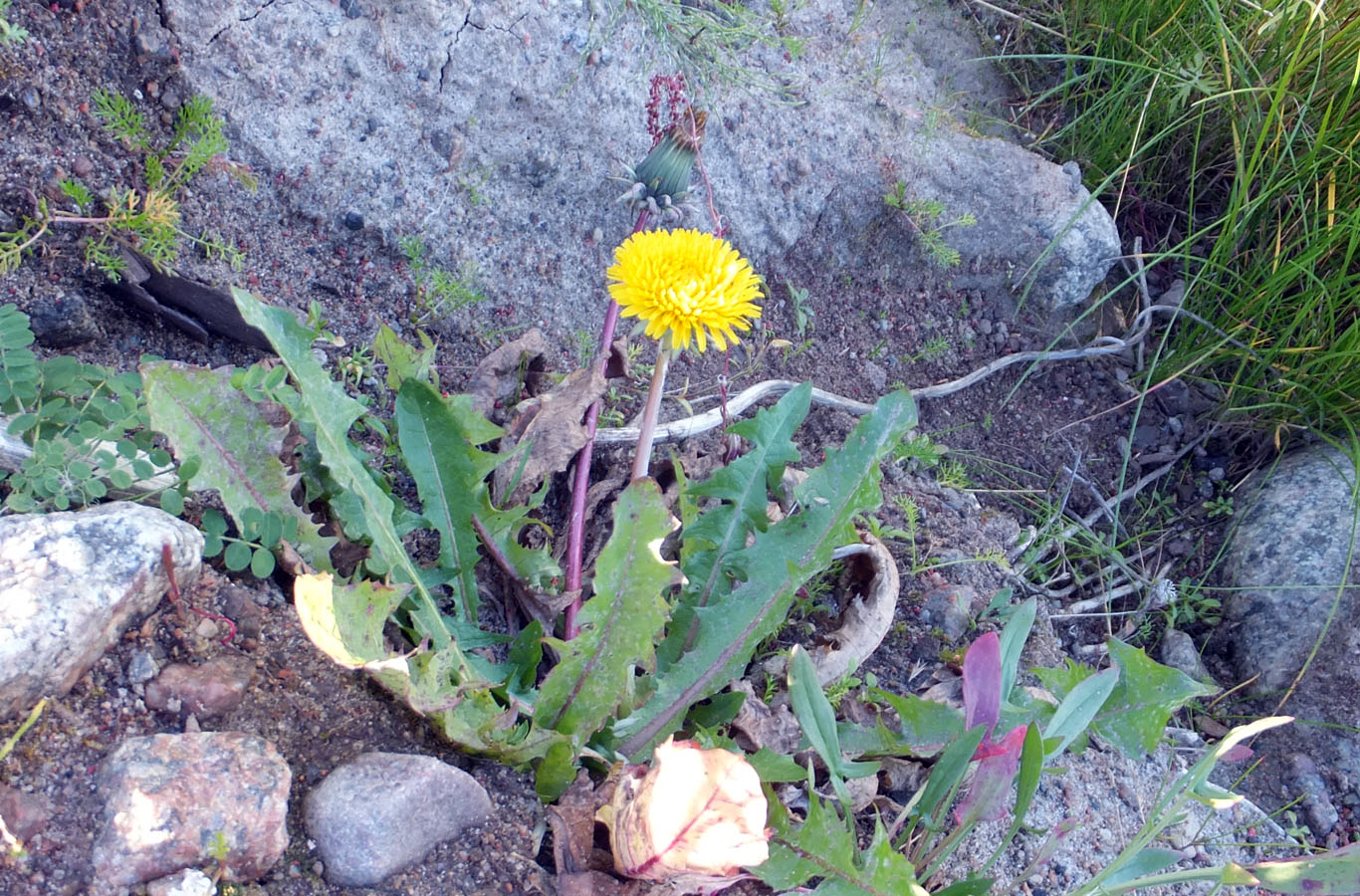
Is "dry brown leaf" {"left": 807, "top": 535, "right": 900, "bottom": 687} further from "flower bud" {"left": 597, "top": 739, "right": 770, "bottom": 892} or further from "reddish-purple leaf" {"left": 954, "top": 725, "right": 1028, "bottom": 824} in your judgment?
"flower bud" {"left": 597, "top": 739, "right": 770, "bottom": 892}

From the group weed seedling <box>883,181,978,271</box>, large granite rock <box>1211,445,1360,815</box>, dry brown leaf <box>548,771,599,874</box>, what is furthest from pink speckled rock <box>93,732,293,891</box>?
large granite rock <box>1211,445,1360,815</box>

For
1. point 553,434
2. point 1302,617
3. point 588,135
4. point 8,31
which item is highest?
point 8,31

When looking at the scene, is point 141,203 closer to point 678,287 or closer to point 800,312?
point 678,287

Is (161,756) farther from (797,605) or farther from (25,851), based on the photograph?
(797,605)

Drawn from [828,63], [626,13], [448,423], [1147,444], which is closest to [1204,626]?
[1147,444]

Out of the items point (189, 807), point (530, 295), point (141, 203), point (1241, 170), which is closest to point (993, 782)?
point (189, 807)

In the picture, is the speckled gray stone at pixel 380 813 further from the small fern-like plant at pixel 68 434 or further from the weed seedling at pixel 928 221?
the weed seedling at pixel 928 221
